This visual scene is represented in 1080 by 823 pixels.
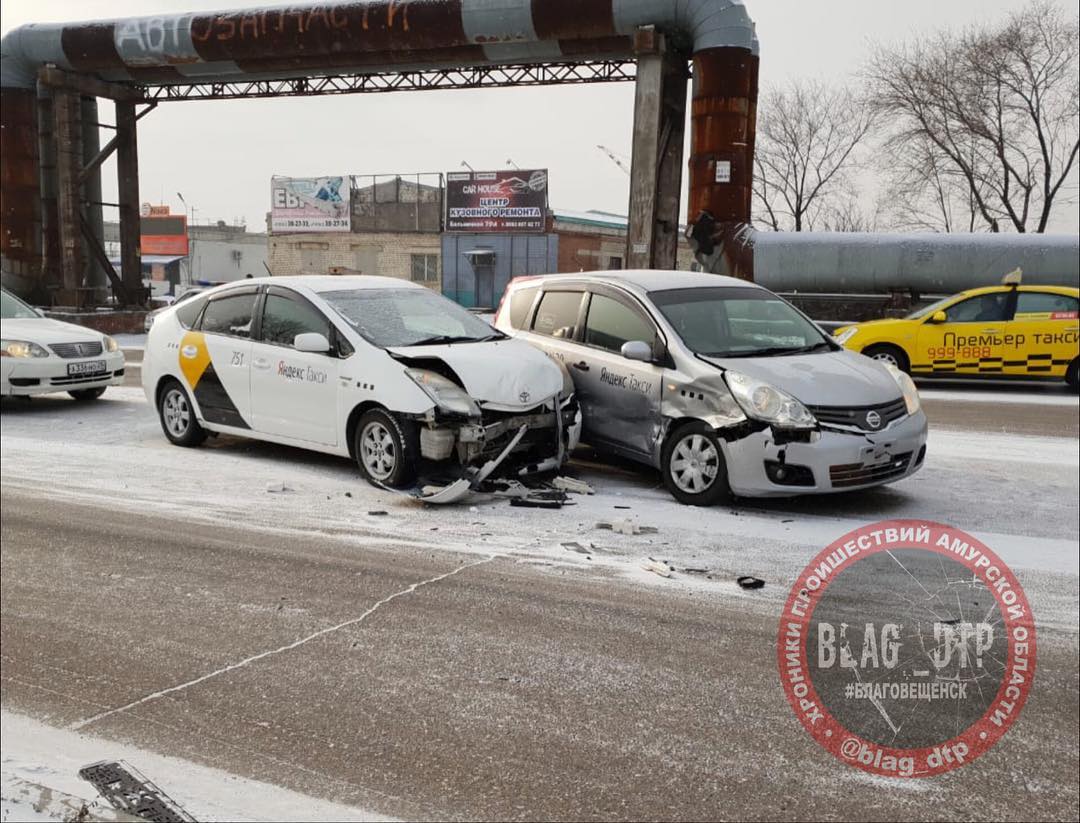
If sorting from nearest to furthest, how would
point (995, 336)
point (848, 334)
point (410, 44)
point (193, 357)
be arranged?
1. point (193, 357)
2. point (995, 336)
3. point (848, 334)
4. point (410, 44)

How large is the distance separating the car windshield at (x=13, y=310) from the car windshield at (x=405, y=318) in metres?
5.89

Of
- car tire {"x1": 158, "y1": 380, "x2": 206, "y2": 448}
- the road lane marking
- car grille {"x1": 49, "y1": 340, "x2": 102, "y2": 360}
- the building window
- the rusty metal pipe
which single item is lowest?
the road lane marking

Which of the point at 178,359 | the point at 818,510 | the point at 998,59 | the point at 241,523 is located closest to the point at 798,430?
the point at 818,510

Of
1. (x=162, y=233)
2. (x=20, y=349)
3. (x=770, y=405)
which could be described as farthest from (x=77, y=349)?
(x=162, y=233)

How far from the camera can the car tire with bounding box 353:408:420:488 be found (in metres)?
6.84

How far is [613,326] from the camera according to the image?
7.64 metres

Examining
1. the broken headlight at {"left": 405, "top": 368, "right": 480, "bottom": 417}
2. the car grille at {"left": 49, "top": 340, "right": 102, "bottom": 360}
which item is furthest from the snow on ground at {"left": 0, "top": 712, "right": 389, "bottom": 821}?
the car grille at {"left": 49, "top": 340, "right": 102, "bottom": 360}

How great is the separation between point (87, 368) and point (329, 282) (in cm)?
466

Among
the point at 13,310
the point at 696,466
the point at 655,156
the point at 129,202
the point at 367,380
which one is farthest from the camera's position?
the point at 129,202

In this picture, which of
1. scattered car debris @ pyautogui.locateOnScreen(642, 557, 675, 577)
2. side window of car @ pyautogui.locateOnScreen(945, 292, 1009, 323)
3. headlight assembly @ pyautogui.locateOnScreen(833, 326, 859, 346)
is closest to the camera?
scattered car debris @ pyautogui.locateOnScreen(642, 557, 675, 577)

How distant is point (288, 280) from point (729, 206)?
515 inches

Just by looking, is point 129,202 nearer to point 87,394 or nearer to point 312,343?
point 87,394

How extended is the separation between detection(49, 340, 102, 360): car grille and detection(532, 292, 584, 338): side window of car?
5.99 metres

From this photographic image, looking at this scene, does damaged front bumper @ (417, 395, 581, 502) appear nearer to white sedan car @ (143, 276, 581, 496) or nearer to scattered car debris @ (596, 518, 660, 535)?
white sedan car @ (143, 276, 581, 496)
